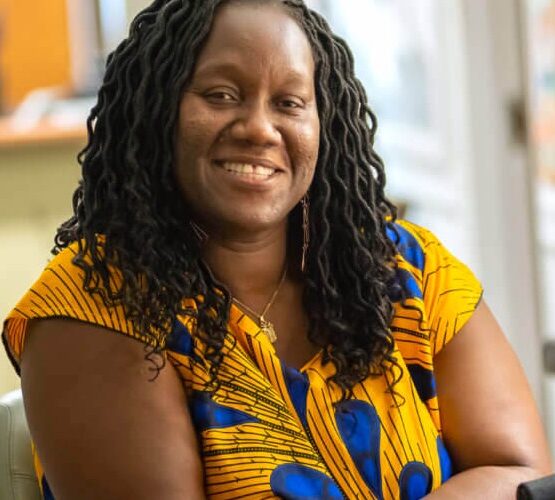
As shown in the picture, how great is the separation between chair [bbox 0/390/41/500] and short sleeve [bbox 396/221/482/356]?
0.54 metres

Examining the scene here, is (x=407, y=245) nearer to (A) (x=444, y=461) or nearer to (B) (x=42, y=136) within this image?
(A) (x=444, y=461)

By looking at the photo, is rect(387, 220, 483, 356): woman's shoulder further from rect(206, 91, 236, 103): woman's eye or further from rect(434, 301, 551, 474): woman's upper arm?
rect(206, 91, 236, 103): woman's eye

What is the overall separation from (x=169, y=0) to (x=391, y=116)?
8.48 ft

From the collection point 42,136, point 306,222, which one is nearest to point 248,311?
point 306,222

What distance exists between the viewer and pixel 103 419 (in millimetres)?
1411

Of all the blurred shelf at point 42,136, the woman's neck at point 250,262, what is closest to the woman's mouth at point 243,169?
the woman's neck at point 250,262

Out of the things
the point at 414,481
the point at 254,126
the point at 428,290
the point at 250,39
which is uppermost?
the point at 250,39

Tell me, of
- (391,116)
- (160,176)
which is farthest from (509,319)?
(160,176)

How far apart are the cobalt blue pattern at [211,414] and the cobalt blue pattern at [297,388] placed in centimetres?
7

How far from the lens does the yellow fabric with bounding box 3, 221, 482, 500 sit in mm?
1441

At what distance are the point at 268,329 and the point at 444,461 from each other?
0.29 meters

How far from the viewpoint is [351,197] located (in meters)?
1.61

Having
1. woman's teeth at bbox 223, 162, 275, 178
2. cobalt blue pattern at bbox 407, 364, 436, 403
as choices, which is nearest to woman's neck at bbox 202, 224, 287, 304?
woman's teeth at bbox 223, 162, 275, 178

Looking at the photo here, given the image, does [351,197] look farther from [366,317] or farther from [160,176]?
[160,176]
